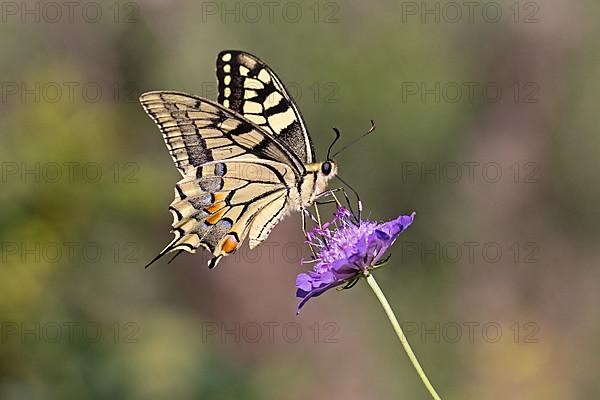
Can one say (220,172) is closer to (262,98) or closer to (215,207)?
(215,207)

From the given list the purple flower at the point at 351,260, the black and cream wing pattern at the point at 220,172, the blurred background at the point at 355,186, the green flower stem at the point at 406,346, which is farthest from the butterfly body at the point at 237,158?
the blurred background at the point at 355,186

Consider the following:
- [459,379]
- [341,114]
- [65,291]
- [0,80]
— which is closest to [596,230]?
[459,379]

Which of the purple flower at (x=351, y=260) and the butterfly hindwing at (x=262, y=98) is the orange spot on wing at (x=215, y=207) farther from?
the purple flower at (x=351, y=260)

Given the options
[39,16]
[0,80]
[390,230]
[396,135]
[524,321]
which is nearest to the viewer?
[390,230]

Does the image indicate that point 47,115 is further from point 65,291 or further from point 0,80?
point 0,80

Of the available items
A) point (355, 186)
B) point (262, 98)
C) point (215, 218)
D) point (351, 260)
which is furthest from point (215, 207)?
point (355, 186)

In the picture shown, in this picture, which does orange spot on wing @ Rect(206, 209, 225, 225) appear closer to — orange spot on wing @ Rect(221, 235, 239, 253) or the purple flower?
orange spot on wing @ Rect(221, 235, 239, 253)

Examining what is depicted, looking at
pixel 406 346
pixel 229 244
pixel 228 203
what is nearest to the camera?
pixel 406 346
